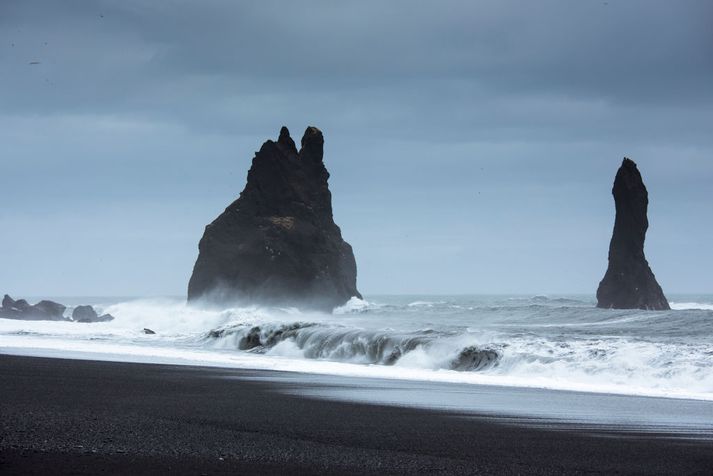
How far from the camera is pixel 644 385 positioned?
18.6 metres

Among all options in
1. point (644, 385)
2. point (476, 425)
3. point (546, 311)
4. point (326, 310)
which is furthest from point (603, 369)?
point (326, 310)

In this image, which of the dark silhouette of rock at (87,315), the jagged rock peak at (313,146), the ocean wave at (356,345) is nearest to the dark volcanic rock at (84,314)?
the dark silhouette of rock at (87,315)

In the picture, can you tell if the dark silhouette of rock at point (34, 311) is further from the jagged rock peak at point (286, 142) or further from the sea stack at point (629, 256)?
the sea stack at point (629, 256)

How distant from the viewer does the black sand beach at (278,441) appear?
7.90 meters

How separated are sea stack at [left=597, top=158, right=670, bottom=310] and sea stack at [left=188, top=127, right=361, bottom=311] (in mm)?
26023

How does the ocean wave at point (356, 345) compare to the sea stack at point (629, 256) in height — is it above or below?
below

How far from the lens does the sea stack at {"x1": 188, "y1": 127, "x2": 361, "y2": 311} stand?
83062 mm

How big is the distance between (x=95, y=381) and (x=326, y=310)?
223 ft

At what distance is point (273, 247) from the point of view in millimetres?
84188

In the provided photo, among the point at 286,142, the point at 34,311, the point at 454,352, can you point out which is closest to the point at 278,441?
the point at 454,352

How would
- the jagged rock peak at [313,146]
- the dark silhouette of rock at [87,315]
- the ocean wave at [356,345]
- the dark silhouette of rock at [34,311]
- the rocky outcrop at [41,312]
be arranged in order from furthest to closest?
1. the jagged rock peak at [313,146]
2. the dark silhouette of rock at [34,311]
3. the rocky outcrop at [41,312]
4. the dark silhouette of rock at [87,315]
5. the ocean wave at [356,345]

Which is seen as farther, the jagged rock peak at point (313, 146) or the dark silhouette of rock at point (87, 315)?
the jagged rock peak at point (313, 146)

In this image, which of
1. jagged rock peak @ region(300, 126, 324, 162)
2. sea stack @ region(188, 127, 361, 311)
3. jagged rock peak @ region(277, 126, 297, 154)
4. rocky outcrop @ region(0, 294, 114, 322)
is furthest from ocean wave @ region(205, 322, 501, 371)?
jagged rock peak @ region(300, 126, 324, 162)

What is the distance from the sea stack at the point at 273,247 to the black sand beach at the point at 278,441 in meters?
68.9
